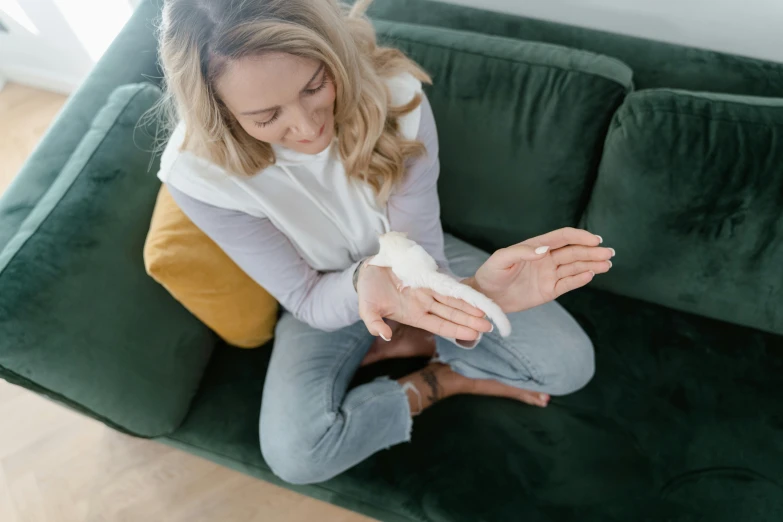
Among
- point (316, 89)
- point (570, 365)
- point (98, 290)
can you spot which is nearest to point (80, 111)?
point (98, 290)

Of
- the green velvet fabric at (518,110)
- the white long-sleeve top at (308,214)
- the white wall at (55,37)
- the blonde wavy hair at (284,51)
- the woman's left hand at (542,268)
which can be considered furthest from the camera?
the white wall at (55,37)

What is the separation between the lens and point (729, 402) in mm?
1189

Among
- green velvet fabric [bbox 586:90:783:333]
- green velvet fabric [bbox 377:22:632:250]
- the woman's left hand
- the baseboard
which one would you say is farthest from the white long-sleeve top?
the baseboard

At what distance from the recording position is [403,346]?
4.25ft

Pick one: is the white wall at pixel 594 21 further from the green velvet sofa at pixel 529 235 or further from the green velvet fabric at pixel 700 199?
the green velvet fabric at pixel 700 199

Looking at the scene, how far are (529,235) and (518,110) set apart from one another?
0.95ft

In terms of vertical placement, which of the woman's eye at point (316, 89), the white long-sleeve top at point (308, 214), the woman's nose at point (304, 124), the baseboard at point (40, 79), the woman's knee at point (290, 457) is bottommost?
the woman's knee at point (290, 457)

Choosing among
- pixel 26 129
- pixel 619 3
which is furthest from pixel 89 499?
pixel 619 3

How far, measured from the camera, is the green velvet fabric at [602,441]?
1.10 meters

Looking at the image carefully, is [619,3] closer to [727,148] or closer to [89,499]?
[727,148]

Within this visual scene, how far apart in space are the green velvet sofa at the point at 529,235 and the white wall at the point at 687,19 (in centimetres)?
11

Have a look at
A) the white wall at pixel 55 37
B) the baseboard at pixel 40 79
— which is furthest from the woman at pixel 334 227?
the baseboard at pixel 40 79

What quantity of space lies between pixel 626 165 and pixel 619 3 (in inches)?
18.6

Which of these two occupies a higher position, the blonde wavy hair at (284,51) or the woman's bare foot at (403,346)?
the blonde wavy hair at (284,51)
